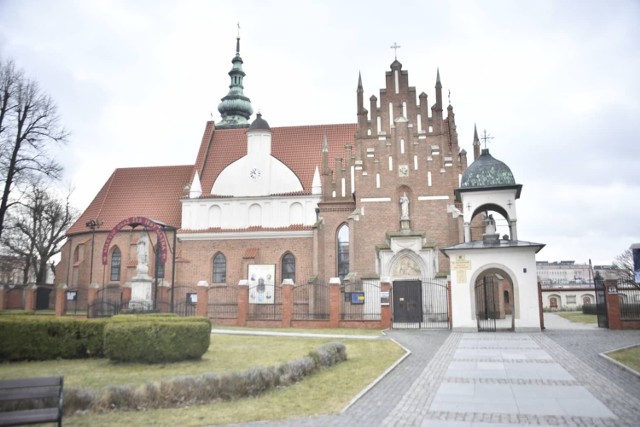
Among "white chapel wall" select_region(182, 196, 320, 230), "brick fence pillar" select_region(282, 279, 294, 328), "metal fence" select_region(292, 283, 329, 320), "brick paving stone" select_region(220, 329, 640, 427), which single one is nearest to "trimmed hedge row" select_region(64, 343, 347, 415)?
"brick paving stone" select_region(220, 329, 640, 427)

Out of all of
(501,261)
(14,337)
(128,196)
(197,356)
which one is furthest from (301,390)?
(128,196)

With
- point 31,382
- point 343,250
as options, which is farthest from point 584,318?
point 31,382

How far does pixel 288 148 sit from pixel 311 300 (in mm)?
13152

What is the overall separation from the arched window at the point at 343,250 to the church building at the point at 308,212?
68 mm

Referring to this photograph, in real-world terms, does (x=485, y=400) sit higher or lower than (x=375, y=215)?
lower

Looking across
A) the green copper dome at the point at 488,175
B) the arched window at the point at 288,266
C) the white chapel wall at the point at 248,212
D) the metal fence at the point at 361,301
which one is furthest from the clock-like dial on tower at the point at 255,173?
the green copper dome at the point at 488,175

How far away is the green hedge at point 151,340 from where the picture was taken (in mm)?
15023

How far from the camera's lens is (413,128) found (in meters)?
35.4

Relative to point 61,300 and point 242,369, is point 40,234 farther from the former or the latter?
point 242,369

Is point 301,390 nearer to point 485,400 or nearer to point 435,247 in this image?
point 485,400

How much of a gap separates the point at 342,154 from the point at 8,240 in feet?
83.6

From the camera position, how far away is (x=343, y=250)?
3625cm

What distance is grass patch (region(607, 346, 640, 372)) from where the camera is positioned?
1410 cm

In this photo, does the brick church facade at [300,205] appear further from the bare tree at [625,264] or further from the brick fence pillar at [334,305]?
the bare tree at [625,264]
